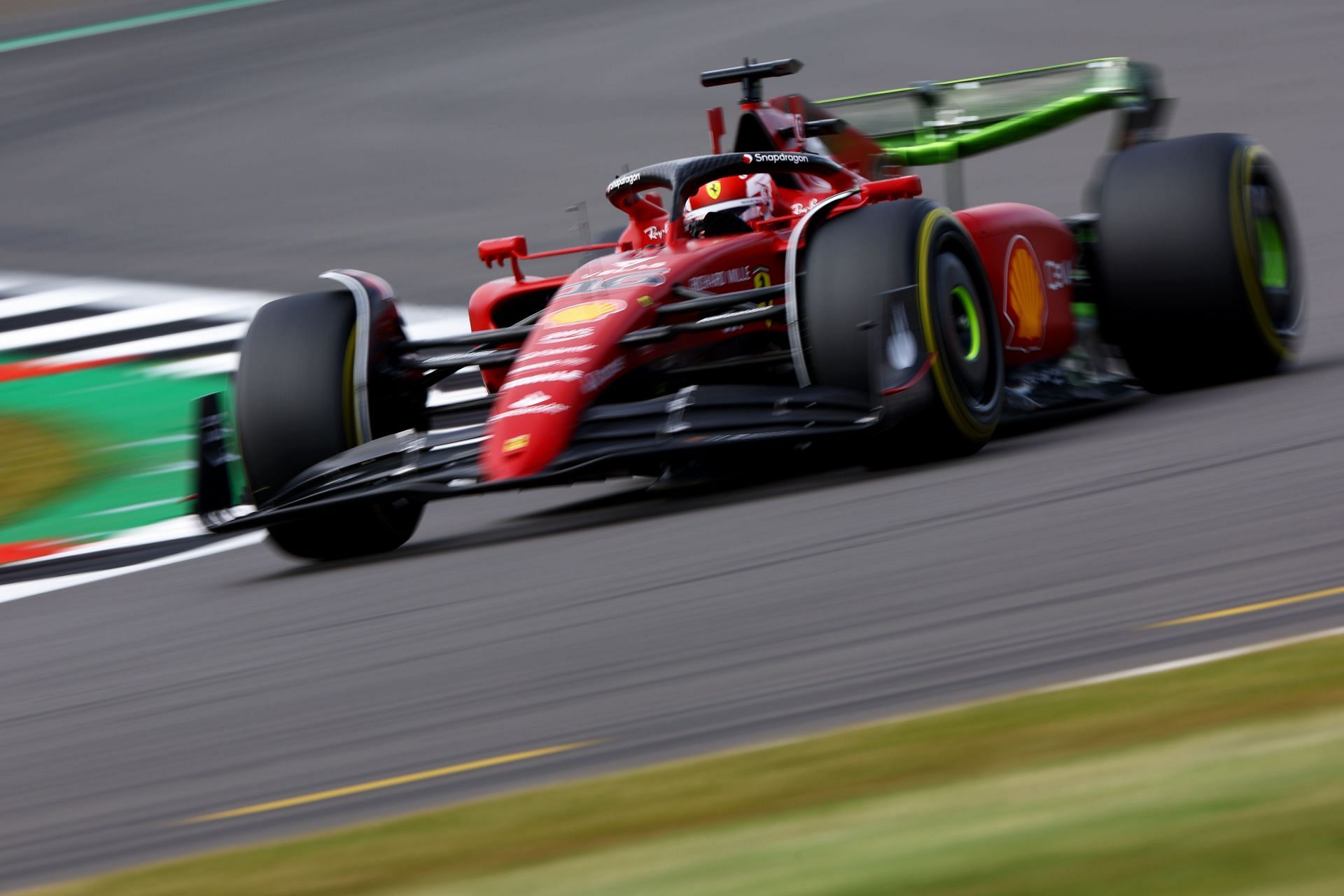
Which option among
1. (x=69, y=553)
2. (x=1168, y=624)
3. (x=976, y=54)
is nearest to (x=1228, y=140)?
(x=1168, y=624)

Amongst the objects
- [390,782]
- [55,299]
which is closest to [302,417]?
[390,782]

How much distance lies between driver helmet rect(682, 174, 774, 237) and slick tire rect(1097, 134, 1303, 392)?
146 cm

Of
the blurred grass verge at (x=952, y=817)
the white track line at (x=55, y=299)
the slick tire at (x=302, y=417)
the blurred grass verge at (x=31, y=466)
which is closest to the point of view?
the blurred grass verge at (x=952, y=817)

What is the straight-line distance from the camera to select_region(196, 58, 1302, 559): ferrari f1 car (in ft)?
20.8

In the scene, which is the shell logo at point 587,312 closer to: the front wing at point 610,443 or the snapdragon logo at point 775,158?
the front wing at point 610,443

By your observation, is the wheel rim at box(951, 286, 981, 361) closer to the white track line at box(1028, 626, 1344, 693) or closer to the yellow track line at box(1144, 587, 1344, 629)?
the yellow track line at box(1144, 587, 1344, 629)

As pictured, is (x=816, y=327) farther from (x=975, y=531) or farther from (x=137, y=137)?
(x=137, y=137)

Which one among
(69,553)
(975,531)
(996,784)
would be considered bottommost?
(69,553)

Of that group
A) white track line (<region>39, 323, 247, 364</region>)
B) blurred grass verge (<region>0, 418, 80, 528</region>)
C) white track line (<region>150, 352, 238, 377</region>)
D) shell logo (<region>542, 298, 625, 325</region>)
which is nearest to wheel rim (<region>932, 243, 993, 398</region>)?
shell logo (<region>542, 298, 625, 325</region>)

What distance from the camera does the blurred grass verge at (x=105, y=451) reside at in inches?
360

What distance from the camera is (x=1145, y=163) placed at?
7.83m

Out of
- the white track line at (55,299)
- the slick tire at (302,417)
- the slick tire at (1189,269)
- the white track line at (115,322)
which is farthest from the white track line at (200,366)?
the slick tire at (1189,269)

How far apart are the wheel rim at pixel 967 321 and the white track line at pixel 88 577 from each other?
326 cm

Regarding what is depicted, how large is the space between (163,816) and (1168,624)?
216 cm
